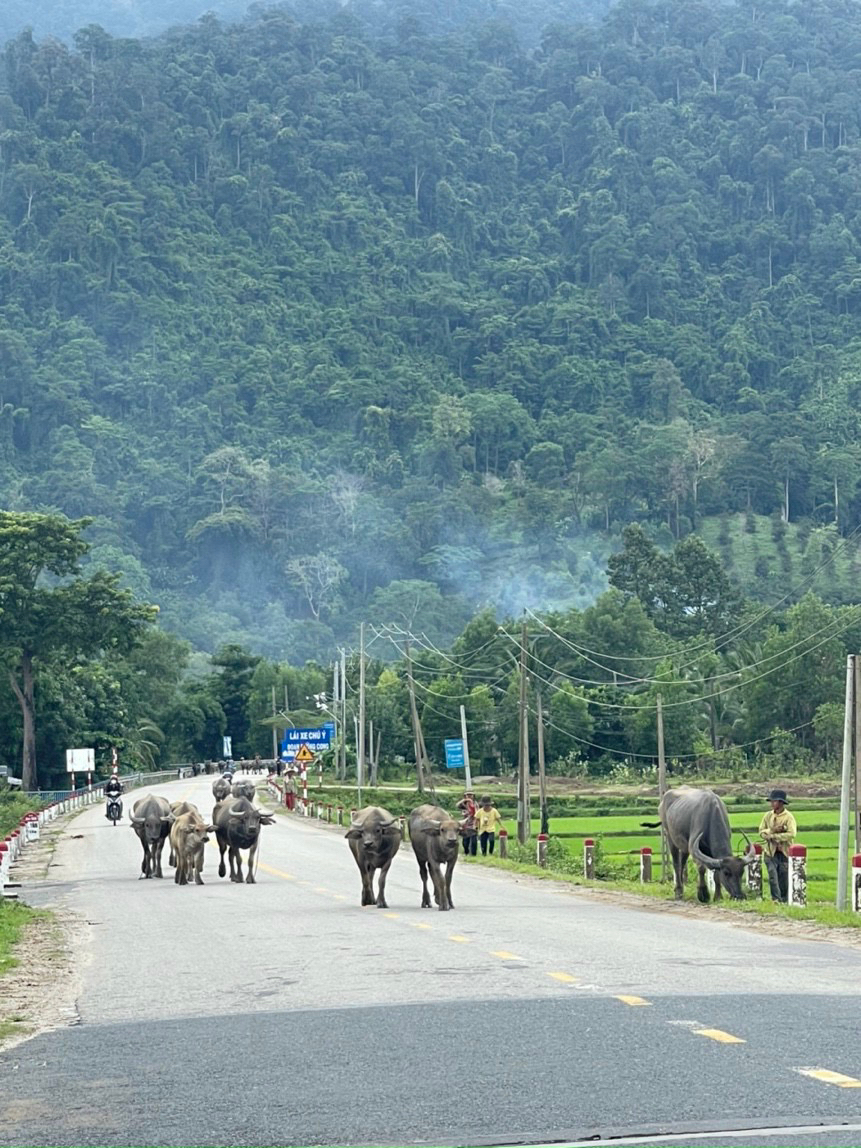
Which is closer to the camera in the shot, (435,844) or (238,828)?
(435,844)

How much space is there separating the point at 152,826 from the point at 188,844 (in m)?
2.52

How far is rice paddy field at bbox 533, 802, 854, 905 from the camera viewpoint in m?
43.8

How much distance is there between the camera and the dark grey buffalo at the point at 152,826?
35094 millimetres

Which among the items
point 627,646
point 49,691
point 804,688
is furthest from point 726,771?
point 49,691

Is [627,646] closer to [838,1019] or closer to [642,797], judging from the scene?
[642,797]

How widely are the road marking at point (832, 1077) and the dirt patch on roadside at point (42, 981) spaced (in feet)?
18.2

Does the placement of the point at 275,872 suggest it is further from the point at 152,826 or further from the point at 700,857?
the point at 700,857

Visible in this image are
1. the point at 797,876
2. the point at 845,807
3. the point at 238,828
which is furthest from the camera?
the point at 238,828

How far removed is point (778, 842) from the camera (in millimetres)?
27875

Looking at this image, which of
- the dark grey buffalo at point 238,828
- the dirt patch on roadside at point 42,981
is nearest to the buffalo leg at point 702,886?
the dirt patch on roadside at point 42,981

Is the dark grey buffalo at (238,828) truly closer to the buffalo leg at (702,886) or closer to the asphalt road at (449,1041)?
the buffalo leg at (702,886)

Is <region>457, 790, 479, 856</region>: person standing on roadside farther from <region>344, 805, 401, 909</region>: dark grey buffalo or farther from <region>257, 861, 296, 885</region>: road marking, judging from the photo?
<region>344, 805, 401, 909</region>: dark grey buffalo

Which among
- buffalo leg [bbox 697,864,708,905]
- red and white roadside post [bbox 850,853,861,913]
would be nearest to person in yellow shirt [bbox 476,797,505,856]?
buffalo leg [bbox 697,864,708,905]

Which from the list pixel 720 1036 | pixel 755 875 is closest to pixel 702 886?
pixel 755 875
